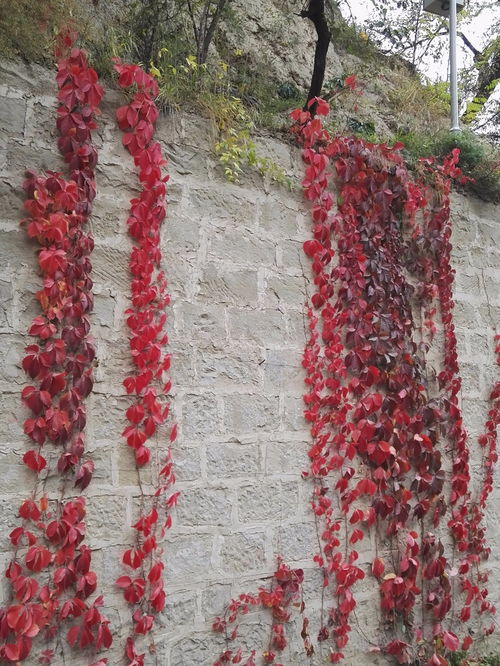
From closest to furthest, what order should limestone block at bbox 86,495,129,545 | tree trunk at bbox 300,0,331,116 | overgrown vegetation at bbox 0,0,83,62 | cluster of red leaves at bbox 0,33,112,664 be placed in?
cluster of red leaves at bbox 0,33,112,664 < limestone block at bbox 86,495,129,545 < overgrown vegetation at bbox 0,0,83,62 < tree trunk at bbox 300,0,331,116

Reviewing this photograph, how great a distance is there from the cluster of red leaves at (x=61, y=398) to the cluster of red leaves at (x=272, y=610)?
561 millimetres

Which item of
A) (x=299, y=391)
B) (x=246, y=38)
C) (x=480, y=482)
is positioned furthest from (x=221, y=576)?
(x=246, y=38)

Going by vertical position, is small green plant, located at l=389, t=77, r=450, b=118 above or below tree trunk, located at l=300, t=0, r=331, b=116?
above

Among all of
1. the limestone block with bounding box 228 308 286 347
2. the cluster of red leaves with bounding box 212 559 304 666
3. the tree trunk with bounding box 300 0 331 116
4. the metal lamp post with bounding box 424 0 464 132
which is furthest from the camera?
the metal lamp post with bounding box 424 0 464 132

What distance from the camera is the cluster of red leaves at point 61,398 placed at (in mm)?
2232

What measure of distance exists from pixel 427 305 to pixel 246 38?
8.83 feet

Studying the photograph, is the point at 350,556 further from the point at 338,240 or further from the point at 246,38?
the point at 246,38

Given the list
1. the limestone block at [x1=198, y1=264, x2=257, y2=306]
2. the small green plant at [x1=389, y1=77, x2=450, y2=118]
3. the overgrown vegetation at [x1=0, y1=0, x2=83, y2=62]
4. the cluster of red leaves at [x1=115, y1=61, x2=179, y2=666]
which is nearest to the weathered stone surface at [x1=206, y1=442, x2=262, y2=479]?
the cluster of red leaves at [x1=115, y1=61, x2=179, y2=666]

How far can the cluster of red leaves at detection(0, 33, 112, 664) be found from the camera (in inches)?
87.9

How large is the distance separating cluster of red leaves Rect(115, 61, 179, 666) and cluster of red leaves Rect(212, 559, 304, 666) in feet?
1.19

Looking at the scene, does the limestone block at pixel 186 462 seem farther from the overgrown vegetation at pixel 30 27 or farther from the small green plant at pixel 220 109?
the overgrown vegetation at pixel 30 27

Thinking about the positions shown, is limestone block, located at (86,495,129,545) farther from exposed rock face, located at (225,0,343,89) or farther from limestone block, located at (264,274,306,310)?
exposed rock face, located at (225,0,343,89)

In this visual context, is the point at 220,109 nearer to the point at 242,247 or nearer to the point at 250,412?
the point at 242,247

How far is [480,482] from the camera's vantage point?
3.64m
